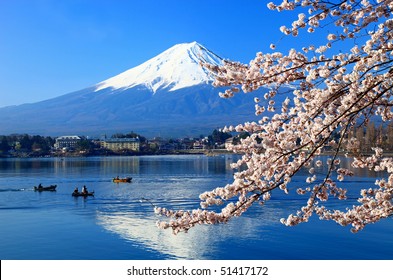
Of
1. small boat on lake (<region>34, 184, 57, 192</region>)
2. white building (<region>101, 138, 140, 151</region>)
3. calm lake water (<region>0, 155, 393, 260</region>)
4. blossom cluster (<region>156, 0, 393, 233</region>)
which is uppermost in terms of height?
white building (<region>101, 138, 140, 151</region>)

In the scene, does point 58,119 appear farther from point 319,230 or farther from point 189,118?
point 319,230

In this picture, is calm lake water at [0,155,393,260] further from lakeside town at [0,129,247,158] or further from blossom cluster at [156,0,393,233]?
lakeside town at [0,129,247,158]

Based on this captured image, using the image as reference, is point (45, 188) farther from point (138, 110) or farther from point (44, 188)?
point (138, 110)

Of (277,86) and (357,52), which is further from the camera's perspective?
(277,86)

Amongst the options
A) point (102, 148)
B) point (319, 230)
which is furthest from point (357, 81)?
point (102, 148)

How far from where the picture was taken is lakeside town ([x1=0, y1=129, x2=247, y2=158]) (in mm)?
67562

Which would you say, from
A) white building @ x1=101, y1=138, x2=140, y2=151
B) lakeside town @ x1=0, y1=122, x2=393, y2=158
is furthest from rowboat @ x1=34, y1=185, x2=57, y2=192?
white building @ x1=101, y1=138, x2=140, y2=151

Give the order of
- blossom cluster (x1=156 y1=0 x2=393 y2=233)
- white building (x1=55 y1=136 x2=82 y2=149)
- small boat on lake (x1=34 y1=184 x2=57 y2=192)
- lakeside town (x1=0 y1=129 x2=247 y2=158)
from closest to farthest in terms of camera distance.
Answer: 1. blossom cluster (x1=156 y1=0 x2=393 y2=233)
2. small boat on lake (x1=34 y1=184 x2=57 y2=192)
3. lakeside town (x1=0 y1=129 x2=247 y2=158)
4. white building (x1=55 y1=136 x2=82 y2=149)

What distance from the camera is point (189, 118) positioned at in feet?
419

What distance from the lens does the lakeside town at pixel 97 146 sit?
222ft

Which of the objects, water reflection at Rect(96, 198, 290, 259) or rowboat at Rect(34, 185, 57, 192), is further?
rowboat at Rect(34, 185, 57, 192)

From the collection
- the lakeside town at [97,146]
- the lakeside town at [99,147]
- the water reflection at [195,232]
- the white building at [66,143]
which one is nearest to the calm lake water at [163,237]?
the water reflection at [195,232]
